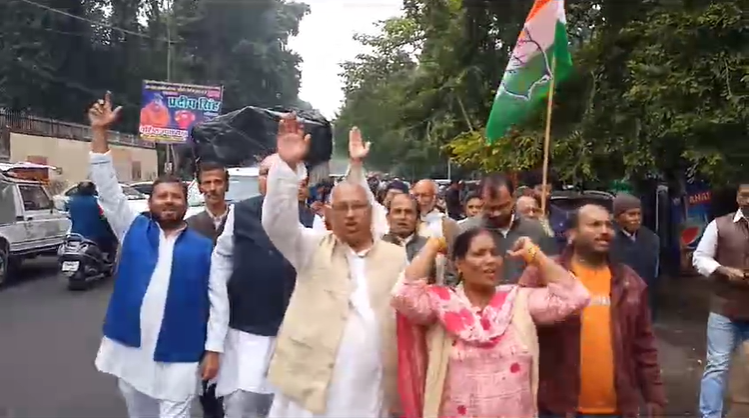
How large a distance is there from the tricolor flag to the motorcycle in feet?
29.9

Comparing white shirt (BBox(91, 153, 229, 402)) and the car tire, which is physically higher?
white shirt (BBox(91, 153, 229, 402))

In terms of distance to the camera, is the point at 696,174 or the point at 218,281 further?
the point at 696,174

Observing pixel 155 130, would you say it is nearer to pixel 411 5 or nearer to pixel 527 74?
pixel 411 5

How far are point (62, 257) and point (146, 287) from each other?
10570 millimetres

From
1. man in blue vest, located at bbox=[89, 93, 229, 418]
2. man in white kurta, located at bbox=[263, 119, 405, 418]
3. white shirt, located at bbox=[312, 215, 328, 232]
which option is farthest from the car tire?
man in white kurta, located at bbox=[263, 119, 405, 418]

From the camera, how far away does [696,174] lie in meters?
10.6

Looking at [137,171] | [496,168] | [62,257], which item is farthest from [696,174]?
[137,171]

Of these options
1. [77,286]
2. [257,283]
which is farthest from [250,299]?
[77,286]

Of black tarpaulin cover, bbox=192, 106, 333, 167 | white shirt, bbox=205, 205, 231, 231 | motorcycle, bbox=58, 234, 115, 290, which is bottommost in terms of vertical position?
motorcycle, bbox=58, 234, 115, 290

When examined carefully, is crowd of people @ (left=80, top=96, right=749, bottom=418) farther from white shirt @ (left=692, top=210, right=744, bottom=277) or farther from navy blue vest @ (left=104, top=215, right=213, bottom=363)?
white shirt @ (left=692, top=210, right=744, bottom=277)

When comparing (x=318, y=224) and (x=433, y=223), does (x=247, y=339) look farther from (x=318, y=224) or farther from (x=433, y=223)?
(x=433, y=223)

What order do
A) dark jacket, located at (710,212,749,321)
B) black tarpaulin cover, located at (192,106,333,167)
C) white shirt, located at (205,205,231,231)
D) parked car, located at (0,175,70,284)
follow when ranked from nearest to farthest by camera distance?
white shirt, located at (205,205,231,231) → dark jacket, located at (710,212,749,321) → parked car, located at (0,175,70,284) → black tarpaulin cover, located at (192,106,333,167)

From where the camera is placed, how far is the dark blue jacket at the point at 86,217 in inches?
572

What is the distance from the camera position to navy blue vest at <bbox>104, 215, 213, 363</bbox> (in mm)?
4480
